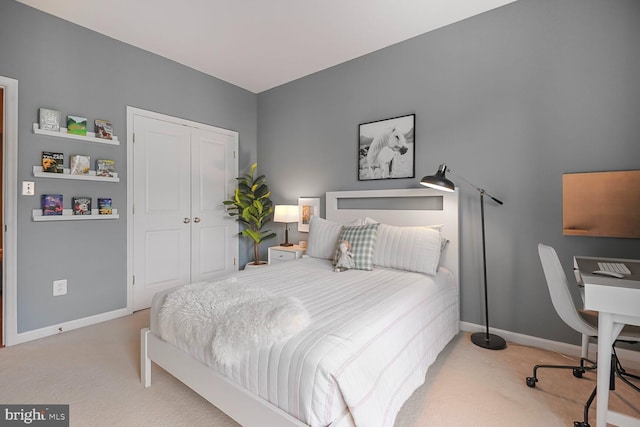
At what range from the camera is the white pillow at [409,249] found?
238cm

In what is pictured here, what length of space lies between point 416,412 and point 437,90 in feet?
8.79

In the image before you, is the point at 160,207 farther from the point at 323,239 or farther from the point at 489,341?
the point at 489,341

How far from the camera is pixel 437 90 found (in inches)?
112

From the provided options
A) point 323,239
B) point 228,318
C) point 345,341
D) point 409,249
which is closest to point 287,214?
Result: point 323,239

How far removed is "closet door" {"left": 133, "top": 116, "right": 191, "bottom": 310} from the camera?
10.7ft

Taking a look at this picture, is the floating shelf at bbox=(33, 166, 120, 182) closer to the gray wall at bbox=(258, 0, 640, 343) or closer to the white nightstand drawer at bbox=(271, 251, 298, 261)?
the white nightstand drawer at bbox=(271, 251, 298, 261)

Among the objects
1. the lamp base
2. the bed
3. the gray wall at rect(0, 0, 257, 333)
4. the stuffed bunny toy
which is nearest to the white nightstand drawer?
the bed

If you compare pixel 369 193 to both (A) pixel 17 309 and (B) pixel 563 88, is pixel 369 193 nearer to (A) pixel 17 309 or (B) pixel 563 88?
(B) pixel 563 88

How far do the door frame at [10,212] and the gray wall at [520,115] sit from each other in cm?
321

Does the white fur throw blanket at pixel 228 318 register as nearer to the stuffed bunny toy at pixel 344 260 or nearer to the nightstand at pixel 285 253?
the stuffed bunny toy at pixel 344 260

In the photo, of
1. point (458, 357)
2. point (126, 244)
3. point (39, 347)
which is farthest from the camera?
point (126, 244)

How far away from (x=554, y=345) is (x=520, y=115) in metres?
1.86

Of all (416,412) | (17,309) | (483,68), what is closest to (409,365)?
(416,412)

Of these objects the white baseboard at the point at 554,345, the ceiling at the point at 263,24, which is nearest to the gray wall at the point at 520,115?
the white baseboard at the point at 554,345
